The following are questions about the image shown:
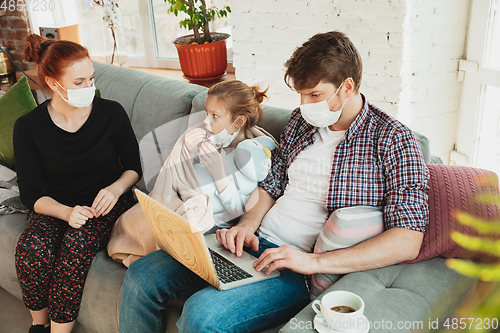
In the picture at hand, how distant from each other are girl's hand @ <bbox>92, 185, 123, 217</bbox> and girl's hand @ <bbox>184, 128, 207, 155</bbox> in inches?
19.3

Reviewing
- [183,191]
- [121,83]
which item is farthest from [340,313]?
[121,83]

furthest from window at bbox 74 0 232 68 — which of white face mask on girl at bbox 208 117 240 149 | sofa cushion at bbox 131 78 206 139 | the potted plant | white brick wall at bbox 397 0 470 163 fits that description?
white face mask on girl at bbox 208 117 240 149

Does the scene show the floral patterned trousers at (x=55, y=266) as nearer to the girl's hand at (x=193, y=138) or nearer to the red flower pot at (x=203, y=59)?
the girl's hand at (x=193, y=138)

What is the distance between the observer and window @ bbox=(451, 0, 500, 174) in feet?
6.10

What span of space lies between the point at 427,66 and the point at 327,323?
1.54 metres

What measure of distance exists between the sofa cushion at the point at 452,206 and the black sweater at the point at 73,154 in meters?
1.05

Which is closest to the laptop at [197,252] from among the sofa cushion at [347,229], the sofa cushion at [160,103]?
the sofa cushion at [347,229]

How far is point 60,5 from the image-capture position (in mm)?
3797

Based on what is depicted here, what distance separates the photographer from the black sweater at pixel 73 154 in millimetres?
1531

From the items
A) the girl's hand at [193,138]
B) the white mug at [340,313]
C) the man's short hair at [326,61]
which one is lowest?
the white mug at [340,313]

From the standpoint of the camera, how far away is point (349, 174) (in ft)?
3.82

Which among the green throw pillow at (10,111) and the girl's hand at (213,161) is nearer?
the girl's hand at (213,161)

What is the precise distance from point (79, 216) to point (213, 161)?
0.58 m

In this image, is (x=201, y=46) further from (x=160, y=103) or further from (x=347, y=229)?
(x=347, y=229)
